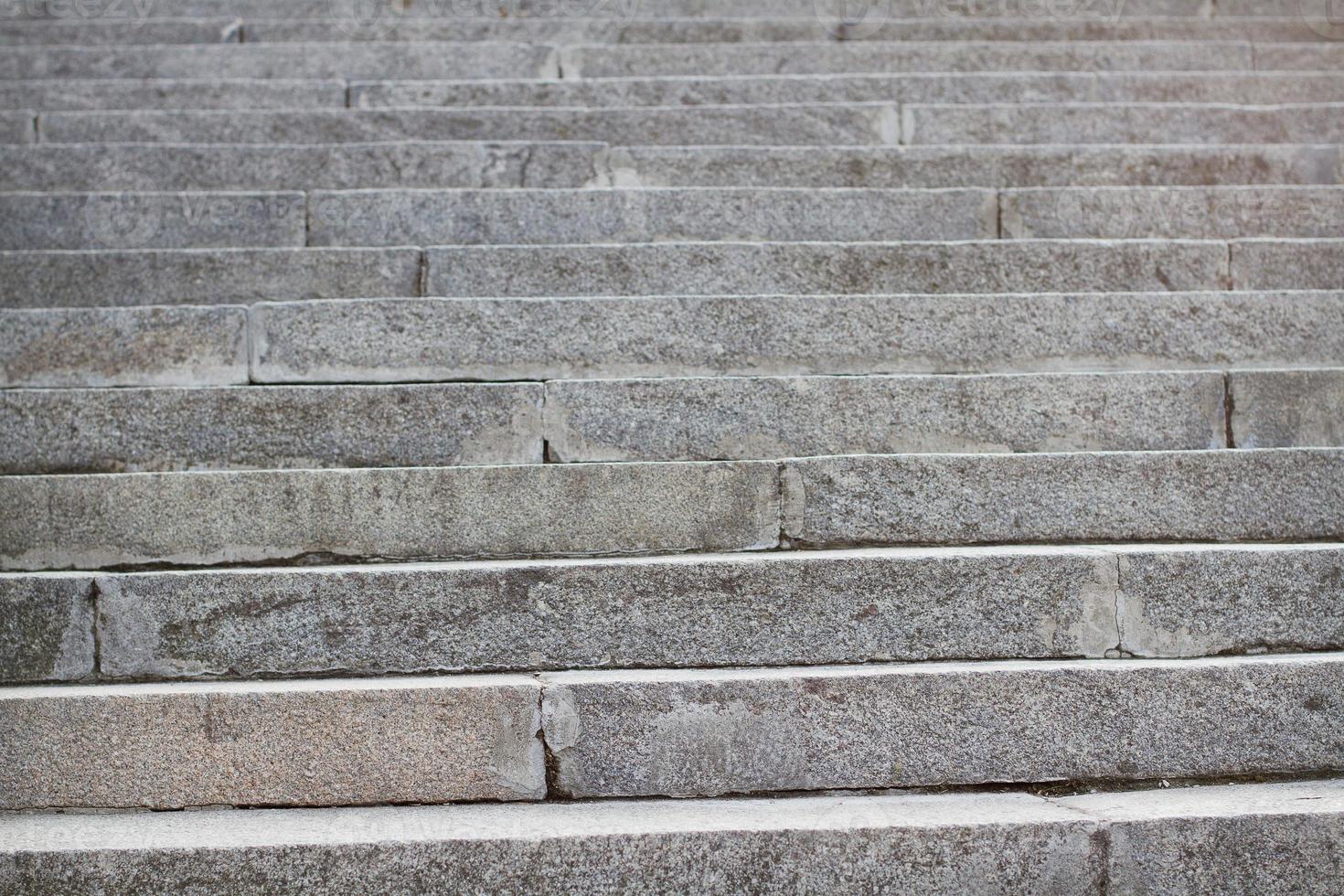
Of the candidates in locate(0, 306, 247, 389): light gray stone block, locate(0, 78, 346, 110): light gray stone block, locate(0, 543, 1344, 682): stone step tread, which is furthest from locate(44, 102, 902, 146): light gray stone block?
locate(0, 543, 1344, 682): stone step tread

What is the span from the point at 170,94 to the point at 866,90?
3.32 metres

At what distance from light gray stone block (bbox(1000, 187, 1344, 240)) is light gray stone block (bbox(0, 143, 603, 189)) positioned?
1.88 m

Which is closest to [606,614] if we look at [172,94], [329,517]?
[329,517]

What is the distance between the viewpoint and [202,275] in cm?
397

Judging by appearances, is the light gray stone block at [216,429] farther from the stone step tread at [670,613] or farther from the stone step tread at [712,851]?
the stone step tread at [712,851]

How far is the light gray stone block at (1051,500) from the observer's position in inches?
118

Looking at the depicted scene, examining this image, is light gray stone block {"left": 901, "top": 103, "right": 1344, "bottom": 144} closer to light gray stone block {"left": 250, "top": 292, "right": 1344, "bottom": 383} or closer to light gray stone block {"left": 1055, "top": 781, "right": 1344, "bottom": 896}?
light gray stone block {"left": 250, "top": 292, "right": 1344, "bottom": 383}

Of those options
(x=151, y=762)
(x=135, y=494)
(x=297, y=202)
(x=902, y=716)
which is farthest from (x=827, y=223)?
(x=151, y=762)

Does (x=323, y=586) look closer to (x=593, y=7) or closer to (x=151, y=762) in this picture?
(x=151, y=762)

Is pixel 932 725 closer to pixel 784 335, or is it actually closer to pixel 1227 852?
pixel 1227 852

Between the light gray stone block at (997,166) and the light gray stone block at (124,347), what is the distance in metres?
1.69

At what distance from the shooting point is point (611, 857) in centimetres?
238

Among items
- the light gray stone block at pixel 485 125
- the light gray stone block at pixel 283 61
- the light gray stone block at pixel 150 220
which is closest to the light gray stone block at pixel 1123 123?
the light gray stone block at pixel 485 125

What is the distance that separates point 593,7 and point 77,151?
321 cm
